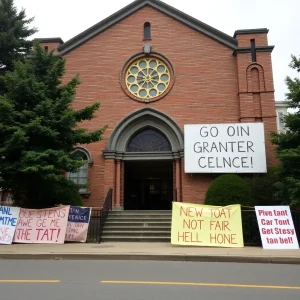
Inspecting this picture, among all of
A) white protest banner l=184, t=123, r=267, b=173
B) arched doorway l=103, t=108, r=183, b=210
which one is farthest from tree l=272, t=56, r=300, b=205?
arched doorway l=103, t=108, r=183, b=210

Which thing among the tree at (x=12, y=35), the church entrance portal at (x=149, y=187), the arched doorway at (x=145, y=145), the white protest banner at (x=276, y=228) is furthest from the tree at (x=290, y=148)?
the tree at (x=12, y=35)

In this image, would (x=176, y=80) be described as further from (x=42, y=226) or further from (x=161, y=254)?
(x=161, y=254)

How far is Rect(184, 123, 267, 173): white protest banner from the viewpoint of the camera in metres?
15.7

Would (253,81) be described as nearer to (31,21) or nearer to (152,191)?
(152,191)

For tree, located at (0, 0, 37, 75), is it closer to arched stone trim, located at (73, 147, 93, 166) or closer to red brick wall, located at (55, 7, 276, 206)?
red brick wall, located at (55, 7, 276, 206)

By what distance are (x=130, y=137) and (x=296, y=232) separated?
29.3 feet

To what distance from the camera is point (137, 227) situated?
1378 cm

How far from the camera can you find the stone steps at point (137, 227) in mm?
13055

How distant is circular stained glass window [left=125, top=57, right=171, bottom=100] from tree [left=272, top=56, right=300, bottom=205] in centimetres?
687

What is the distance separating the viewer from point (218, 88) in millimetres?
17688

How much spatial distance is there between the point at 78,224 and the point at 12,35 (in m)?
11.0

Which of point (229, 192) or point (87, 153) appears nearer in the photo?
point (229, 192)

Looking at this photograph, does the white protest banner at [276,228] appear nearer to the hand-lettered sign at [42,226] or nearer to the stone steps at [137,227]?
the stone steps at [137,227]

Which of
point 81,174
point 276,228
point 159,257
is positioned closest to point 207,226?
point 276,228
